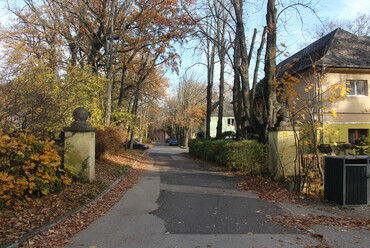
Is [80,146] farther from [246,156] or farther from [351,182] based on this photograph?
[351,182]

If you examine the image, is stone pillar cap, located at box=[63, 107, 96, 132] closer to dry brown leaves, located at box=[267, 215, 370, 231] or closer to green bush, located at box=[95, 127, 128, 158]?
green bush, located at box=[95, 127, 128, 158]

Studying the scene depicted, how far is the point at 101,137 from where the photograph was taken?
13.3 metres

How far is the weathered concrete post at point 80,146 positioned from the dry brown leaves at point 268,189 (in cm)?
485

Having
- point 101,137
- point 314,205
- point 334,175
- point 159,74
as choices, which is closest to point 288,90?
point 334,175

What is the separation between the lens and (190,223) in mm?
5281

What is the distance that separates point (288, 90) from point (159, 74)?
24604mm

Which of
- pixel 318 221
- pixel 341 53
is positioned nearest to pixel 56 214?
pixel 318 221

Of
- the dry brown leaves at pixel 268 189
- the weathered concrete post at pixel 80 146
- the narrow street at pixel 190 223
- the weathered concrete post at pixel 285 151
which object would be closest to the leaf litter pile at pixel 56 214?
the narrow street at pixel 190 223

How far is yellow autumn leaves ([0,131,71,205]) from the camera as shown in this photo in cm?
527

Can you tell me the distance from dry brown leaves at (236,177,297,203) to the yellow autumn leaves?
5.47m

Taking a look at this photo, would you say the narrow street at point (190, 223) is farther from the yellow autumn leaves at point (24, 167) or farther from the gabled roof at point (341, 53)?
the gabled roof at point (341, 53)

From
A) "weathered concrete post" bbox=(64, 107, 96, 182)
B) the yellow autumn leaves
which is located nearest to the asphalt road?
"weathered concrete post" bbox=(64, 107, 96, 182)

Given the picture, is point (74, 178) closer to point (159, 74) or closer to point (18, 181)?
point (18, 181)

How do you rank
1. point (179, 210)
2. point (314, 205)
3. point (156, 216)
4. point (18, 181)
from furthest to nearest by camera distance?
point (314, 205) < point (179, 210) < point (156, 216) < point (18, 181)
